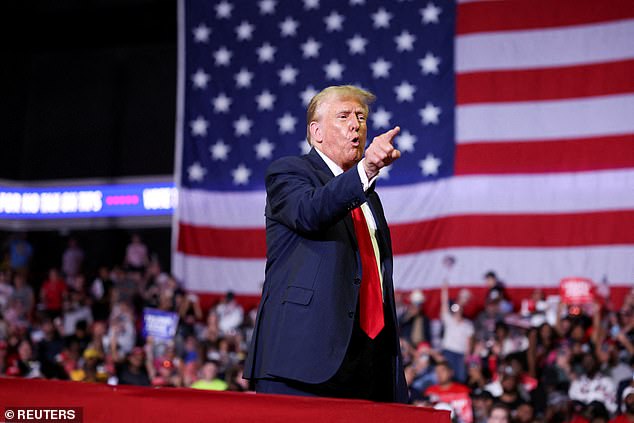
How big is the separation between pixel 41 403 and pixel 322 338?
2.25ft

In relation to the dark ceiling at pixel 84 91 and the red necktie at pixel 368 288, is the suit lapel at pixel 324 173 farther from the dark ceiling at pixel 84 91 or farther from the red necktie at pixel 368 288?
the dark ceiling at pixel 84 91

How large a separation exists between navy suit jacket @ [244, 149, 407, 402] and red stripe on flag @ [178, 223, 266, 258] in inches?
340

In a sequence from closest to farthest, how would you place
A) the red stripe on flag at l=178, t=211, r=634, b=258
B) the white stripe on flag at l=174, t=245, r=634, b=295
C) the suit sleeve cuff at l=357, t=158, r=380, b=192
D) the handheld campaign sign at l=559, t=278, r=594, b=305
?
the suit sleeve cuff at l=357, t=158, r=380, b=192, the handheld campaign sign at l=559, t=278, r=594, b=305, the white stripe on flag at l=174, t=245, r=634, b=295, the red stripe on flag at l=178, t=211, r=634, b=258

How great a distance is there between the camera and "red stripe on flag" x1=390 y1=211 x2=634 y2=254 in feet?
30.5

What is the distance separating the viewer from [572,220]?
31.0 feet

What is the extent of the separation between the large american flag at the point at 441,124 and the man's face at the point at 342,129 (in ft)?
24.1

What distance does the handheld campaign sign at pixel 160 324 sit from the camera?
857 centimetres

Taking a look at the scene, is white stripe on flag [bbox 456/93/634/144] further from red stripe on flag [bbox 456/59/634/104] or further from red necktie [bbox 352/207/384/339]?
red necktie [bbox 352/207/384/339]

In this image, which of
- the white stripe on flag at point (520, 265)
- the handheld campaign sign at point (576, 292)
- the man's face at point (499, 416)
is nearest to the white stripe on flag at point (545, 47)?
the white stripe on flag at point (520, 265)

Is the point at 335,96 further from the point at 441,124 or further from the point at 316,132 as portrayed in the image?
the point at 441,124

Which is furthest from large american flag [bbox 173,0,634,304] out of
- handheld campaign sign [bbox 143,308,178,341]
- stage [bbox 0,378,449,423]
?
stage [bbox 0,378,449,423]

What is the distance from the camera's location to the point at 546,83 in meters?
9.88

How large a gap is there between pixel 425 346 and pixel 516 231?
234 centimetres

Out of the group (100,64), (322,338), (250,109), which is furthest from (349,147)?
(100,64)
